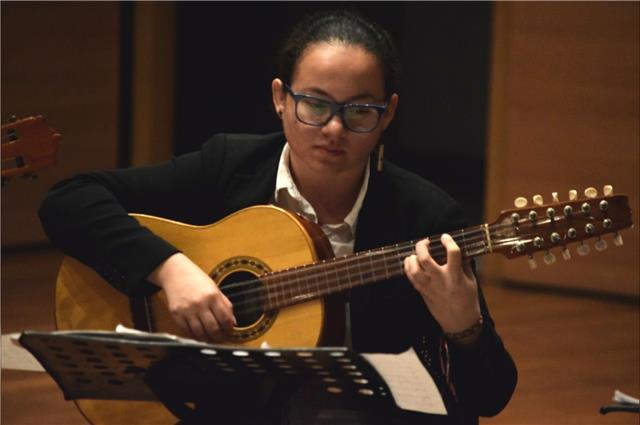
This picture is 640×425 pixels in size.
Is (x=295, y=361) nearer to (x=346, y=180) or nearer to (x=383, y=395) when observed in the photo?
A: (x=383, y=395)

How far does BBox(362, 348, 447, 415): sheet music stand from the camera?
1.89 metres

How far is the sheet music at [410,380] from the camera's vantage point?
1.89 meters

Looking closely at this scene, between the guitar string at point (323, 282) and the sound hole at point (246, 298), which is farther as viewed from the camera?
the sound hole at point (246, 298)

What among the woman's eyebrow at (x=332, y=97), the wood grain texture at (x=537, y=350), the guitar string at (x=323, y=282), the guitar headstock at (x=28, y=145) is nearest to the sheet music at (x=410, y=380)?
the guitar string at (x=323, y=282)

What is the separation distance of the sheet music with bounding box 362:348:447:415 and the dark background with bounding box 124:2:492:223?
487 cm

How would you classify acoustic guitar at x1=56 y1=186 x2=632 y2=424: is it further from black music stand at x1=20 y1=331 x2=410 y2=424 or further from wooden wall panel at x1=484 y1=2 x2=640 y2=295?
wooden wall panel at x1=484 y1=2 x2=640 y2=295

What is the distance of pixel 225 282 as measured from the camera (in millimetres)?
2506

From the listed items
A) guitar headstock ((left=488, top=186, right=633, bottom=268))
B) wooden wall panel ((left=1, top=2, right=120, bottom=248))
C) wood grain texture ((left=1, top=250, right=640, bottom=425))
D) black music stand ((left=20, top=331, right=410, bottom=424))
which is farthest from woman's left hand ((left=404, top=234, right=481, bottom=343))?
→ wooden wall panel ((left=1, top=2, right=120, bottom=248))

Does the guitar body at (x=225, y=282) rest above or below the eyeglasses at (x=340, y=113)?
below

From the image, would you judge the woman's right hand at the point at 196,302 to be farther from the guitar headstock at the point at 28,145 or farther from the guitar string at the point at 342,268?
the guitar headstock at the point at 28,145

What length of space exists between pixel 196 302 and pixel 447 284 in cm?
53

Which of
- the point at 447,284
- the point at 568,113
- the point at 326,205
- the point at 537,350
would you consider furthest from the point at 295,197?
the point at 568,113

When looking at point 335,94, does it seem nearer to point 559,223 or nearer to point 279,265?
point 279,265

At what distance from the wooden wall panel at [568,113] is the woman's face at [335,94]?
10.2 ft
